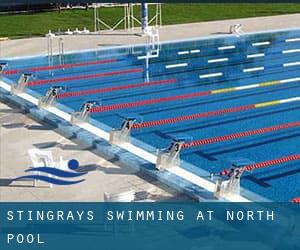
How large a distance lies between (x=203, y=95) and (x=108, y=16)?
12.9 metres

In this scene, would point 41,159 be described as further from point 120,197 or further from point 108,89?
point 108,89

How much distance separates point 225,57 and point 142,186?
33.6 feet

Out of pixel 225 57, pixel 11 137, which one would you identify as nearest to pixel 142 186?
pixel 11 137

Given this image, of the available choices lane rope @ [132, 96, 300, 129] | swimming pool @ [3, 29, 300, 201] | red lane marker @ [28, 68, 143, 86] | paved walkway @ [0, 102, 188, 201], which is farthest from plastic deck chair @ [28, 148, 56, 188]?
red lane marker @ [28, 68, 143, 86]

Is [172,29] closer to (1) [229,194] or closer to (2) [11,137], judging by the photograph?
(2) [11,137]

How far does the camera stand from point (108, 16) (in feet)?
82.2

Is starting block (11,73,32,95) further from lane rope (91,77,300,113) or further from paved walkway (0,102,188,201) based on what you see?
paved walkway (0,102,188,201)

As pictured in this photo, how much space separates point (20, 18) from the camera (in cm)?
2530

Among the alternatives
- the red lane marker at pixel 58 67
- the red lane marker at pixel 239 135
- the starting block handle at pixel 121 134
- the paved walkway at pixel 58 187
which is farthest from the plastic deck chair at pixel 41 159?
the red lane marker at pixel 58 67

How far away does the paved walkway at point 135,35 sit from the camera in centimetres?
1838

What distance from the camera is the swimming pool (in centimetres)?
946

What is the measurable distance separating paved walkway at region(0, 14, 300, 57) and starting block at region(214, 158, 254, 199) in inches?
449

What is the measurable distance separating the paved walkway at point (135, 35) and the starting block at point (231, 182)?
1140cm

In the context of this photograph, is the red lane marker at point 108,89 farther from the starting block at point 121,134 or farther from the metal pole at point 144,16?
the metal pole at point 144,16
